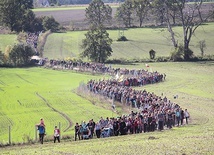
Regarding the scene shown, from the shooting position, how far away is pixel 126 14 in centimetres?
12469

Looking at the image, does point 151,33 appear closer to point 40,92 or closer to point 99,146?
point 40,92

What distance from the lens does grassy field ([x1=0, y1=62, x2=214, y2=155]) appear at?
25.1 metres

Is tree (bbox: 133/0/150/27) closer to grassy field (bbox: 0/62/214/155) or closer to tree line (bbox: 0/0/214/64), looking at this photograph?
tree line (bbox: 0/0/214/64)

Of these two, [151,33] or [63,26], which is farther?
[63,26]

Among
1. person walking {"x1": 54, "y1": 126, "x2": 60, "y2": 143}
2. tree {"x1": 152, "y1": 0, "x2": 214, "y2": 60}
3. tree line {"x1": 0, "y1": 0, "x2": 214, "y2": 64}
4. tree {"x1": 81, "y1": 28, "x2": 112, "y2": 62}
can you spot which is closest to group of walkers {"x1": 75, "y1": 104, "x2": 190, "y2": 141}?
person walking {"x1": 54, "y1": 126, "x2": 60, "y2": 143}

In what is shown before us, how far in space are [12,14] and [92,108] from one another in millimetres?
77318

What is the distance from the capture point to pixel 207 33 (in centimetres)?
10681

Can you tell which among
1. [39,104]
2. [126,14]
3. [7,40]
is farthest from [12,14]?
[39,104]

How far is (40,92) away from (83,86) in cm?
428

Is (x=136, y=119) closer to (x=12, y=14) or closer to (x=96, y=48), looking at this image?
(x=96, y=48)

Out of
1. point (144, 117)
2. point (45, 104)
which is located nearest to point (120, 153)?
point (144, 117)

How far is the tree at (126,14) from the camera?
125 m

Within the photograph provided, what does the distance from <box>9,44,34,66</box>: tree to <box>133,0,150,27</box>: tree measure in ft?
161

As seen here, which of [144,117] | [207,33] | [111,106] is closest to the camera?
[144,117]
